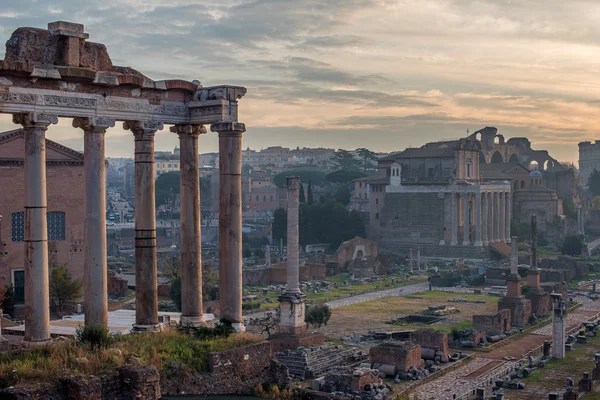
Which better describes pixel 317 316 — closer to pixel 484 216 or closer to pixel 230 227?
pixel 230 227

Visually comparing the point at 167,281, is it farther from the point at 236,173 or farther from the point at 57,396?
the point at 57,396

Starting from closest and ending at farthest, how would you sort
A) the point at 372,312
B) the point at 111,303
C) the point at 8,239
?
the point at 8,239, the point at 111,303, the point at 372,312

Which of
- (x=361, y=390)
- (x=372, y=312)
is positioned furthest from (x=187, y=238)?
(x=372, y=312)

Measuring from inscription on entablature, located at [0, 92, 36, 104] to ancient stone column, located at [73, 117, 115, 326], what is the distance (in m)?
0.75

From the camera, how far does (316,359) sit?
71.5 ft

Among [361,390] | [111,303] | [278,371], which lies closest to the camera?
[278,371]

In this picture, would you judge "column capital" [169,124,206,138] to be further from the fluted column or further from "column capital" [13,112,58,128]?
the fluted column

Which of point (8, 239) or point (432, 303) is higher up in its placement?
point (8, 239)

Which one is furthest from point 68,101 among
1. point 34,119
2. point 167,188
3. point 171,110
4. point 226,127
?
point 167,188

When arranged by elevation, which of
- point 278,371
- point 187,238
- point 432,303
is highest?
point 187,238

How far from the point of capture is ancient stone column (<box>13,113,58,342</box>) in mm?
9445

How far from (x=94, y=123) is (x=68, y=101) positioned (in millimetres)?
414

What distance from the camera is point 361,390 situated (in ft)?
59.9

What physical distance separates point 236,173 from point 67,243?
19921mm
